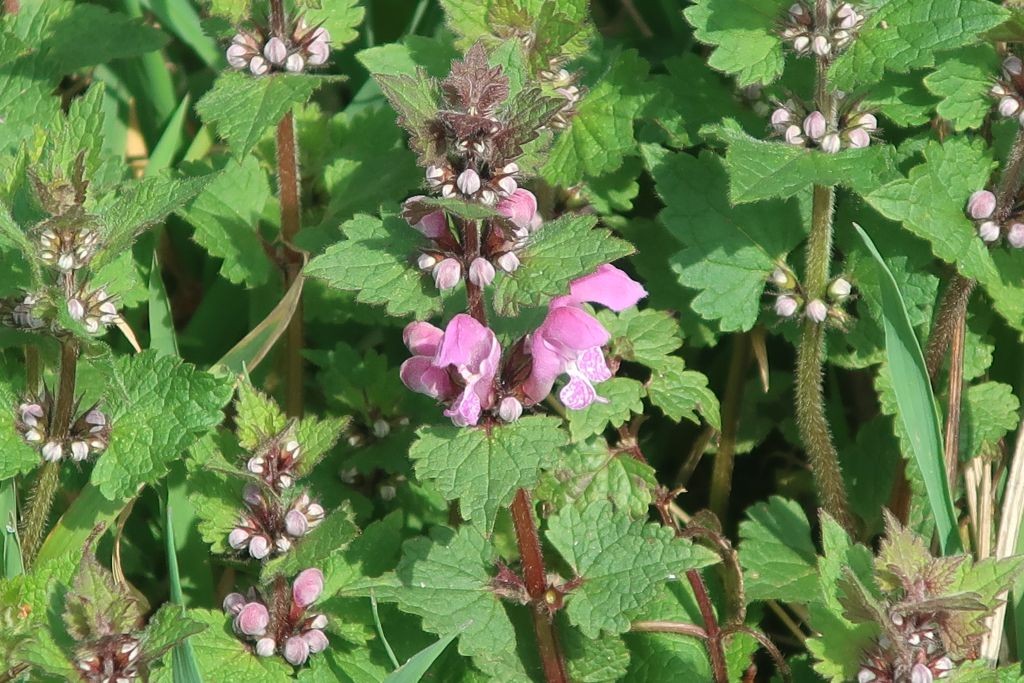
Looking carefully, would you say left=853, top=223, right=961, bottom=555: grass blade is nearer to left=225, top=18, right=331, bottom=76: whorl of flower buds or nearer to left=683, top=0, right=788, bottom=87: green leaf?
left=683, top=0, right=788, bottom=87: green leaf

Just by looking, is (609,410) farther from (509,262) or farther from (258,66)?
(258,66)

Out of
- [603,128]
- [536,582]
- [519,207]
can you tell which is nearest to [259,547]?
[536,582]

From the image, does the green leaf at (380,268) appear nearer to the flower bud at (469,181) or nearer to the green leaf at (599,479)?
the flower bud at (469,181)

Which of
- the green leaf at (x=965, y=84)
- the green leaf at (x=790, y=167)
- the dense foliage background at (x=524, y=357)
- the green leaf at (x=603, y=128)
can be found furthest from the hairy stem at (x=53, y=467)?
the green leaf at (x=965, y=84)

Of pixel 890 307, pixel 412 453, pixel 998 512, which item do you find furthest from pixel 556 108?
pixel 998 512

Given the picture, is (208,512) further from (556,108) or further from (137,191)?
(556,108)

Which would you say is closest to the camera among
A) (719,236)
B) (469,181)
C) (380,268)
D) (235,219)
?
(469,181)
